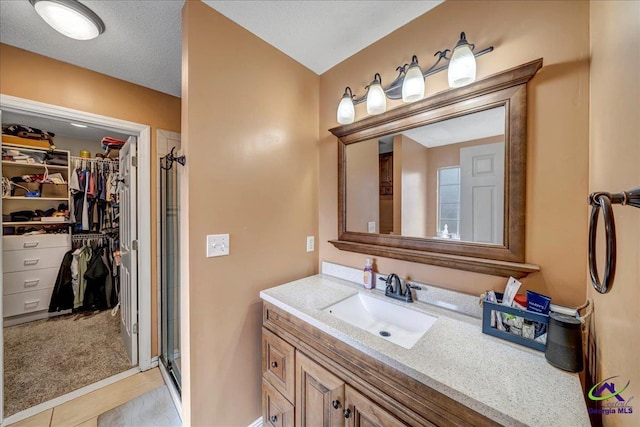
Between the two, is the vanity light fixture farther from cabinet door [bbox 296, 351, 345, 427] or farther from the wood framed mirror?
cabinet door [bbox 296, 351, 345, 427]

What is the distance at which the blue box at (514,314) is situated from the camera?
832 millimetres

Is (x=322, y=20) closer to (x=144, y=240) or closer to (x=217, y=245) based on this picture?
(x=217, y=245)

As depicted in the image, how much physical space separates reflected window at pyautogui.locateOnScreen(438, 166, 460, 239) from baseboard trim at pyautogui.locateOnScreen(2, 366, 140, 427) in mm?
2661

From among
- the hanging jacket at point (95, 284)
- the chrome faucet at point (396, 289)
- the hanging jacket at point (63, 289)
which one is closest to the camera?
the chrome faucet at point (396, 289)

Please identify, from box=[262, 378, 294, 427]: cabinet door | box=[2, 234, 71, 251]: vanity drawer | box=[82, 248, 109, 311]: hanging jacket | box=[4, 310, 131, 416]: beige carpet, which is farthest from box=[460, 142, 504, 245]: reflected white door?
box=[2, 234, 71, 251]: vanity drawer

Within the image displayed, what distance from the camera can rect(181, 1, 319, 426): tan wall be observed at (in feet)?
4.09

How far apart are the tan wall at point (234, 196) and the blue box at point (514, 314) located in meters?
1.15

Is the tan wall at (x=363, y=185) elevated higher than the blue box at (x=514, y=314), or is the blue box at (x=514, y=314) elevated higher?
the tan wall at (x=363, y=185)

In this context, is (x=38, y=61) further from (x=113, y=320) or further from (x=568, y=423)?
(x=568, y=423)

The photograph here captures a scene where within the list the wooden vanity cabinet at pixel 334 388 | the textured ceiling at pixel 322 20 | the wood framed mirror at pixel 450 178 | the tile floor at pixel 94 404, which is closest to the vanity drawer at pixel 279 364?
the wooden vanity cabinet at pixel 334 388

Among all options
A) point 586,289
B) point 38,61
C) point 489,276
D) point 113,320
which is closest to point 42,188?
point 113,320

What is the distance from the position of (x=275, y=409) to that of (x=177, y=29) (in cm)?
225

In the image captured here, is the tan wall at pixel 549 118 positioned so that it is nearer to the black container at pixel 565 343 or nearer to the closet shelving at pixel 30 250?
the black container at pixel 565 343
